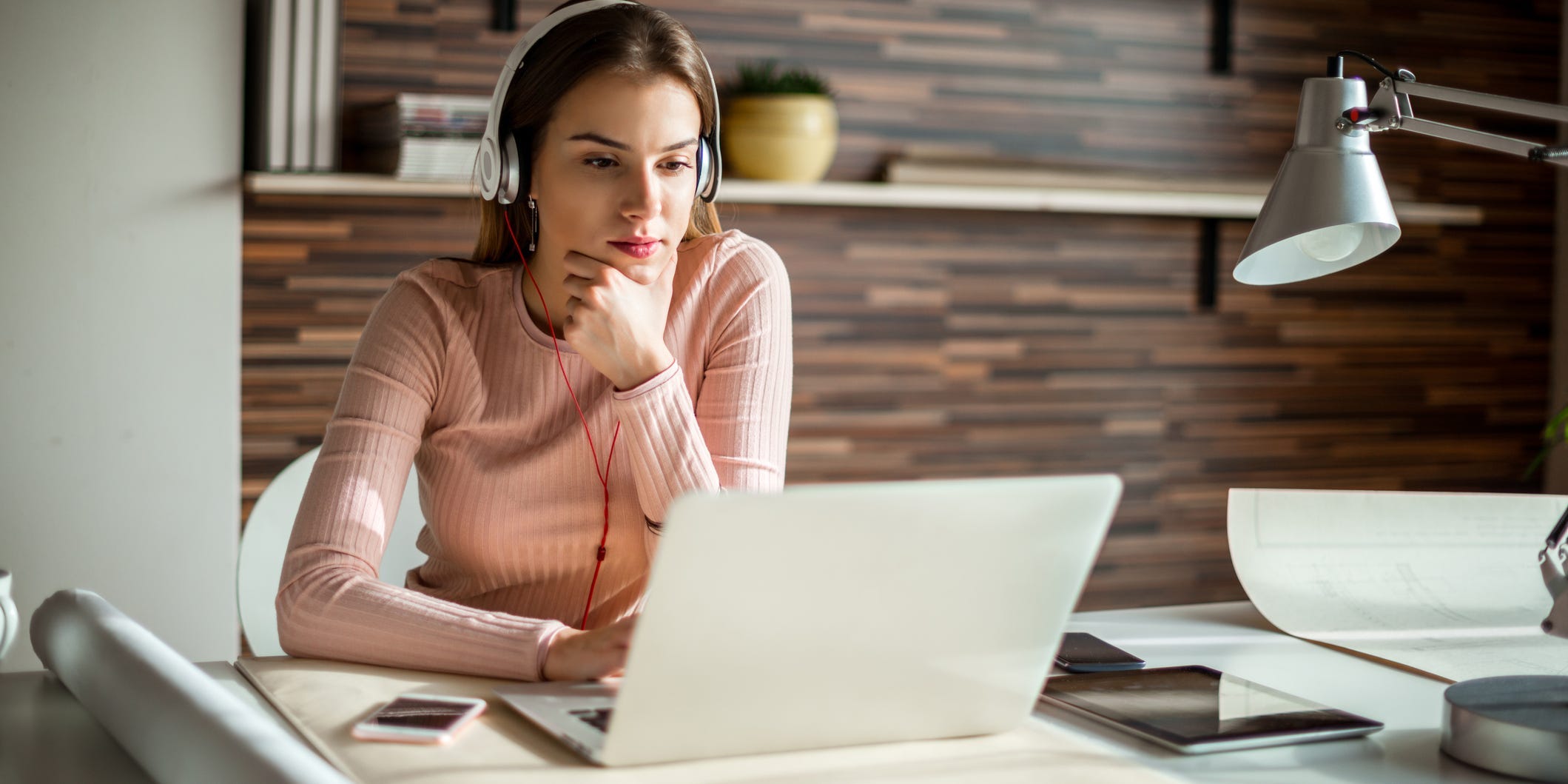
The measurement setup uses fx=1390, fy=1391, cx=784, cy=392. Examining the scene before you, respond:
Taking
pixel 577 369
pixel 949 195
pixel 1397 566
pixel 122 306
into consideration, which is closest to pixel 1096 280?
pixel 949 195

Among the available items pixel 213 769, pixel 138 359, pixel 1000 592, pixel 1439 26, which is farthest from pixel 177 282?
pixel 1439 26

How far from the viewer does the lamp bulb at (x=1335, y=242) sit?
113cm

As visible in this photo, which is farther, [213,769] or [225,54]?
[225,54]

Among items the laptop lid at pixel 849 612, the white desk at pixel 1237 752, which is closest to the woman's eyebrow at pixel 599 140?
the white desk at pixel 1237 752

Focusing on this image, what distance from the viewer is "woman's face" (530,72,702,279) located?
1.34 metres

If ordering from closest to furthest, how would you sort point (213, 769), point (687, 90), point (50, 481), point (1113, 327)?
point (213, 769), point (687, 90), point (50, 481), point (1113, 327)

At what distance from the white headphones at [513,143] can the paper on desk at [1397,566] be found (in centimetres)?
62

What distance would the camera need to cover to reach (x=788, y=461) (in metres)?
2.61

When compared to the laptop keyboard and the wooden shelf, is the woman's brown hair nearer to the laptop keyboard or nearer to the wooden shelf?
the laptop keyboard

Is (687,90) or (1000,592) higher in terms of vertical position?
(687,90)

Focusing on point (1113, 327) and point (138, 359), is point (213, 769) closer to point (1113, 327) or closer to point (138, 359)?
point (138, 359)

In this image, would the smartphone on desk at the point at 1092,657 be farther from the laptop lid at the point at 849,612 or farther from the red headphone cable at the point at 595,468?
the red headphone cable at the point at 595,468

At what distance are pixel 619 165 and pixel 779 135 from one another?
1084 millimetres

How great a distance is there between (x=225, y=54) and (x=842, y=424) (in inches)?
49.4
